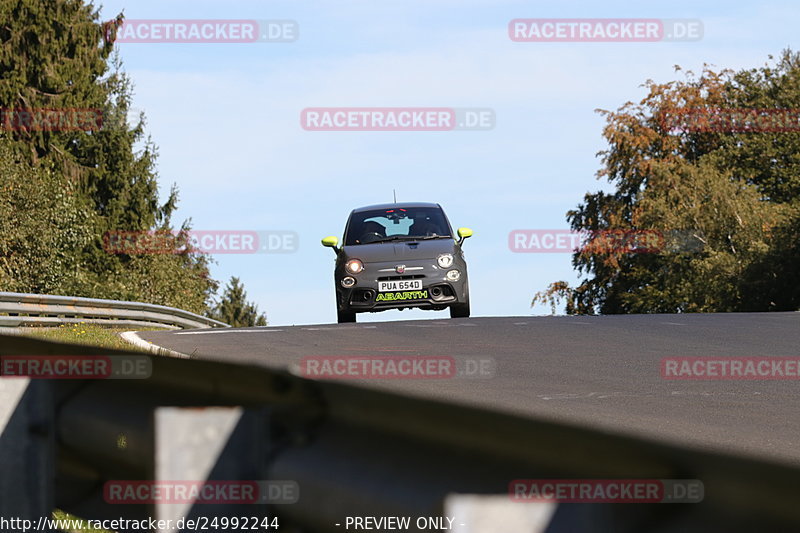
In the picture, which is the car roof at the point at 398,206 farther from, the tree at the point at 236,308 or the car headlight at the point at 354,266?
the tree at the point at 236,308

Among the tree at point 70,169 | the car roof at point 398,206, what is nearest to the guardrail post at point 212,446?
the car roof at point 398,206

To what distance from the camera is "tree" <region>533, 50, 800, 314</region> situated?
48688 mm

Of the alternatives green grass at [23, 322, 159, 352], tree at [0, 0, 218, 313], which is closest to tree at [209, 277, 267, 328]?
tree at [0, 0, 218, 313]

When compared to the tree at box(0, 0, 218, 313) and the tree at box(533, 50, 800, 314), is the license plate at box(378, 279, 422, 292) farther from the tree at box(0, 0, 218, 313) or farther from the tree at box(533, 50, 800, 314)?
the tree at box(533, 50, 800, 314)

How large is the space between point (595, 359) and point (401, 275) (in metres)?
7.44

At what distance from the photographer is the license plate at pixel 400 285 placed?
62.2ft

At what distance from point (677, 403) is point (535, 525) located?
23.3ft

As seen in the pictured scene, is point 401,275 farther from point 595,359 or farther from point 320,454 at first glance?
point 320,454

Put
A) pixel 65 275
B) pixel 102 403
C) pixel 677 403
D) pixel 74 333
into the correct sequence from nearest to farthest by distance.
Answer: pixel 102 403, pixel 677 403, pixel 74 333, pixel 65 275

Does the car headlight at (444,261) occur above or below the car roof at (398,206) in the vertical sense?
below

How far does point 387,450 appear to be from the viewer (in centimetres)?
213

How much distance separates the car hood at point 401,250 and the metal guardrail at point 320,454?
15.7 m

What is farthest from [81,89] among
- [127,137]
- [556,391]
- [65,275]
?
[556,391]

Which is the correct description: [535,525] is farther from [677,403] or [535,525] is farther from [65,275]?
[65,275]
